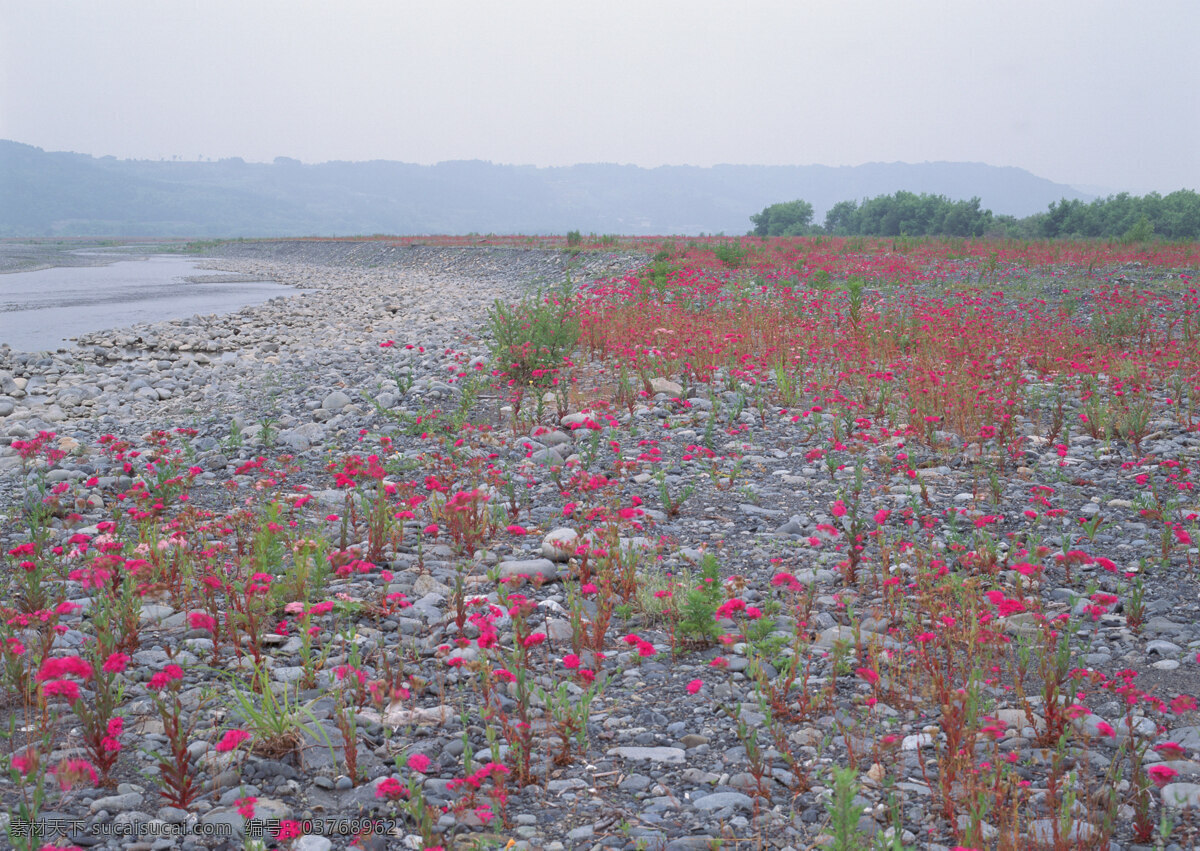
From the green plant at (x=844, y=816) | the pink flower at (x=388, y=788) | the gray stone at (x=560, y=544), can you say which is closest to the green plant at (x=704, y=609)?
the gray stone at (x=560, y=544)

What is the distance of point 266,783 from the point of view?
2.83m

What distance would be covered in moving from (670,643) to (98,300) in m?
32.2

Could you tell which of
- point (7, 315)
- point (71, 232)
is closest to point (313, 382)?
point (7, 315)

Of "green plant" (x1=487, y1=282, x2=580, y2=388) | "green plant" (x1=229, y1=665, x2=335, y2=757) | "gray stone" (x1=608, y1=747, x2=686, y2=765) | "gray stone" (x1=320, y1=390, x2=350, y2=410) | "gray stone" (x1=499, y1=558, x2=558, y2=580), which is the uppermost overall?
"green plant" (x1=487, y1=282, x2=580, y2=388)

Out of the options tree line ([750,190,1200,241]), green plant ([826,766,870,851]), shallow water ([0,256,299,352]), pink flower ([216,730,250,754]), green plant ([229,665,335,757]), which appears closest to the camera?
green plant ([826,766,870,851])

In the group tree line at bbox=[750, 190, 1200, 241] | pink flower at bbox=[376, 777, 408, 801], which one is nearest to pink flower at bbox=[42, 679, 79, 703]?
pink flower at bbox=[376, 777, 408, 801]

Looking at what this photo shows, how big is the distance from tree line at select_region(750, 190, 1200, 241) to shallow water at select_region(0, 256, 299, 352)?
3427 cm

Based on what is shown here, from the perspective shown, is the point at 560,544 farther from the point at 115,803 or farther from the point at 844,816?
the point at 844,816

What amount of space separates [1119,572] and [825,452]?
8.44 feet

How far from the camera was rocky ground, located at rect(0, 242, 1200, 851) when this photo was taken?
2.65m

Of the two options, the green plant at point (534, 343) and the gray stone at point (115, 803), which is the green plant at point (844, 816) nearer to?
the gray stone at point (115, 803)

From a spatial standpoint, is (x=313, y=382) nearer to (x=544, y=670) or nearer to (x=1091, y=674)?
(x=544, y=670)

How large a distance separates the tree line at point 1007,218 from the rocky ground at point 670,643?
29.0m

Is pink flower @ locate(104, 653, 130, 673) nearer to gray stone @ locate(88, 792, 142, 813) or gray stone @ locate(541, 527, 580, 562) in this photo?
gray stone @ locate(88, 792, 142, 813)
